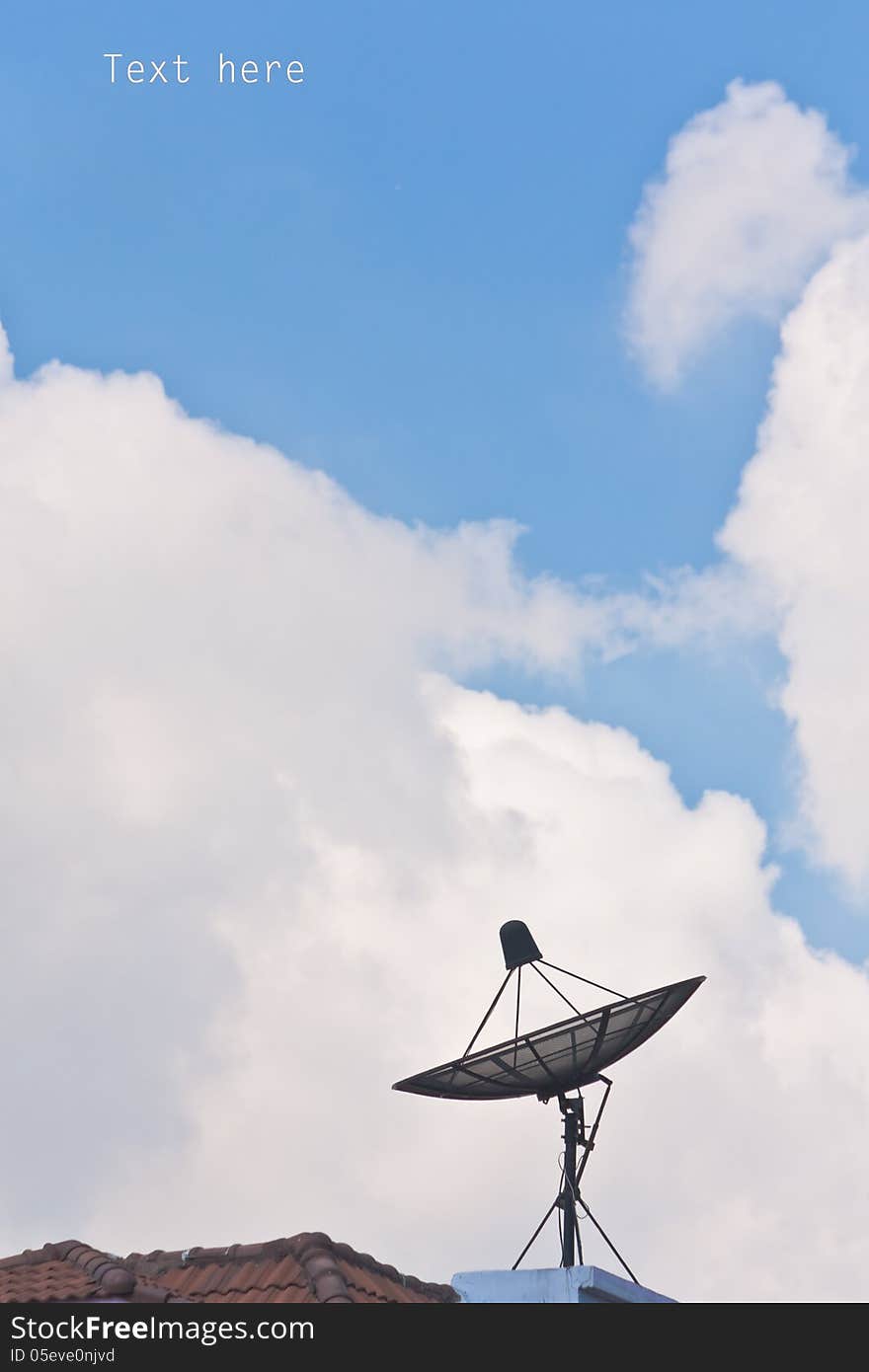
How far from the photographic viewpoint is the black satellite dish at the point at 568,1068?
26.7m

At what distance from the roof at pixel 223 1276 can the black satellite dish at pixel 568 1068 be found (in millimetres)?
3227

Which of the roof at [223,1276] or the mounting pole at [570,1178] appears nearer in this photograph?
the roof at [223,1276]

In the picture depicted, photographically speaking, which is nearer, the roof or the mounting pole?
the roof

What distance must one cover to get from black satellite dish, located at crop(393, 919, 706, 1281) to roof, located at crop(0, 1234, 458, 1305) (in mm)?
3227

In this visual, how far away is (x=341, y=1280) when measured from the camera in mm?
22484

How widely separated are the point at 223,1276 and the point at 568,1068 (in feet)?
22.1

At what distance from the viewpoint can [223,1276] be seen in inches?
942

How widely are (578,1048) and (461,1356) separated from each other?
367 inches

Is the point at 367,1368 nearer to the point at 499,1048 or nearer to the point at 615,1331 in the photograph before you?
the point at 615,1331

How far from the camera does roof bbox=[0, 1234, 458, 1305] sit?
22323 millimetres

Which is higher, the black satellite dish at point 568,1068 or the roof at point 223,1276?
the black satellite dish at point 568,1068

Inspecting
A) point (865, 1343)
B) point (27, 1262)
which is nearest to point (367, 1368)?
point (865, 1343)

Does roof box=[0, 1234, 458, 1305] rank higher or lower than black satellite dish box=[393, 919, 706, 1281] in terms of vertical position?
lower

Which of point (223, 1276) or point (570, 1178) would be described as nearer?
point (223, 1276)
